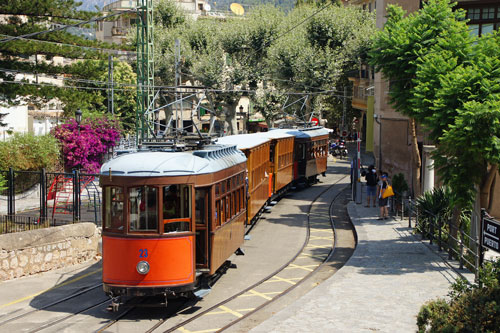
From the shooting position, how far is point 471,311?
860 centimetres

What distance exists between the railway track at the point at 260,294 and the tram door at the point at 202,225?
983 millimetres

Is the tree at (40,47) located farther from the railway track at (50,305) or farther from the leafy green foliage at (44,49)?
the railway track at (50,305)

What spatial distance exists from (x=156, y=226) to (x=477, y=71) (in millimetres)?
8995

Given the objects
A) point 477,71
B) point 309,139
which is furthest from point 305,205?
point 477,71

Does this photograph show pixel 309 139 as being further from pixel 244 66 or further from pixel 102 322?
pixel 102 322

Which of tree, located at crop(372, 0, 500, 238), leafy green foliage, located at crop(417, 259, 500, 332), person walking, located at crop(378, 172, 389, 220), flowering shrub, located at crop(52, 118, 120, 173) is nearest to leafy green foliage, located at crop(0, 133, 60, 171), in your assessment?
flowering shrub, located at crop(52, 118, 120, 173)

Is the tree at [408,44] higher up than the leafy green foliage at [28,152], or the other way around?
the tree at [408,44]

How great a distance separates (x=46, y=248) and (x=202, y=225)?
539 cm

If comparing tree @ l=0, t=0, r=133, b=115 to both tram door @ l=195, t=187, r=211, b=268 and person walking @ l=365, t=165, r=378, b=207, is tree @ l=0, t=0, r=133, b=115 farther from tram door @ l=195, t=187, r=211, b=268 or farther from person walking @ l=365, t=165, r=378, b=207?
tram door @ l=195, t=187, r=211, b=268

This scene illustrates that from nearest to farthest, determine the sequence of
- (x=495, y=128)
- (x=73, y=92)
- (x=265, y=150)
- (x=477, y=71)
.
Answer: (x=495, y=128), (x=477, y=71), (x=265, y=150), (x=73, y=92)

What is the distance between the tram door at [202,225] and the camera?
1265 cm

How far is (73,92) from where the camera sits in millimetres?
31531

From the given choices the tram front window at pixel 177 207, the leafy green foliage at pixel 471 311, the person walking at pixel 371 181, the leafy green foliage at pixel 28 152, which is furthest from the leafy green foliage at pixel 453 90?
the leafy green foliage at pixel 28 152

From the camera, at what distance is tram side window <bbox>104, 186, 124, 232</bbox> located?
1194 cm
